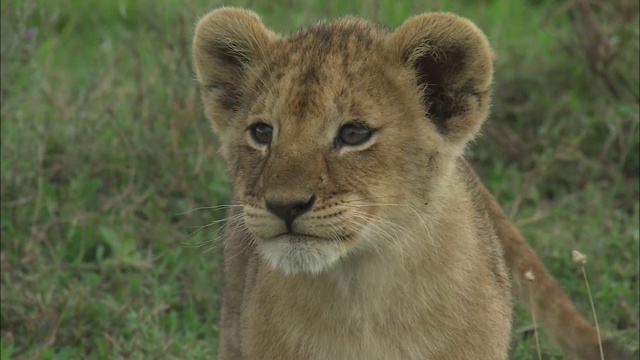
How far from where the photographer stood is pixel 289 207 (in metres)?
4.05

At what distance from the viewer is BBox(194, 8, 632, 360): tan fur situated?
420cm

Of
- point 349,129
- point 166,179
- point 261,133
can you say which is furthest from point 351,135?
point 166,179

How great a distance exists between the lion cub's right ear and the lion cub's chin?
2.71 feet

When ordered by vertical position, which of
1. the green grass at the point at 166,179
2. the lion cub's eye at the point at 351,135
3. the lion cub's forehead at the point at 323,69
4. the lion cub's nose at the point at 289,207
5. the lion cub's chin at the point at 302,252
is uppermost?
the lion cub's forehead at the point at 323,69

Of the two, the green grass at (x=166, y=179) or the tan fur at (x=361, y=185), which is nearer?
the tan fur at (x=361, y=185)

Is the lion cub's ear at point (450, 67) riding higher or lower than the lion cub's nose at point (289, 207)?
higher

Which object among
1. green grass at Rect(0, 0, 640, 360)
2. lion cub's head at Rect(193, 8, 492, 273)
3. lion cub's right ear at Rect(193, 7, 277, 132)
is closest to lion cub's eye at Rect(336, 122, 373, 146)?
lion cub's head at Rect(193, 8, 492, 273)

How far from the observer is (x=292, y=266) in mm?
4195

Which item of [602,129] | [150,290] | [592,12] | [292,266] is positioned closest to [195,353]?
[150,290]

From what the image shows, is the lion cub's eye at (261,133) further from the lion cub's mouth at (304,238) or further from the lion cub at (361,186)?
the lion cub's mouth at (304,238)

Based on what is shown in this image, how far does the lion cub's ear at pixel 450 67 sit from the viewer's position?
175 inches

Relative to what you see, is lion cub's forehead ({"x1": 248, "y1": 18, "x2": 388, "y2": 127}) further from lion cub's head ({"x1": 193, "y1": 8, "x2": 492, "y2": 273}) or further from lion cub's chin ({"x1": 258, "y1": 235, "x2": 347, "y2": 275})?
lion cub's chin ({"x1": 258, "y1": 235, "x2": 347, "y2": 275})

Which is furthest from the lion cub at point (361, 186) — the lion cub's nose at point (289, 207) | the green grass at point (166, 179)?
the green grass at point (166, 179)

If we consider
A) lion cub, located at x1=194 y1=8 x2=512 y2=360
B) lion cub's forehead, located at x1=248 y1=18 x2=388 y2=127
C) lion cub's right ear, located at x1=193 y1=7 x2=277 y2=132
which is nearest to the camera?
lion cub, located at x1=194 y1=8 x2=512 y2=360
